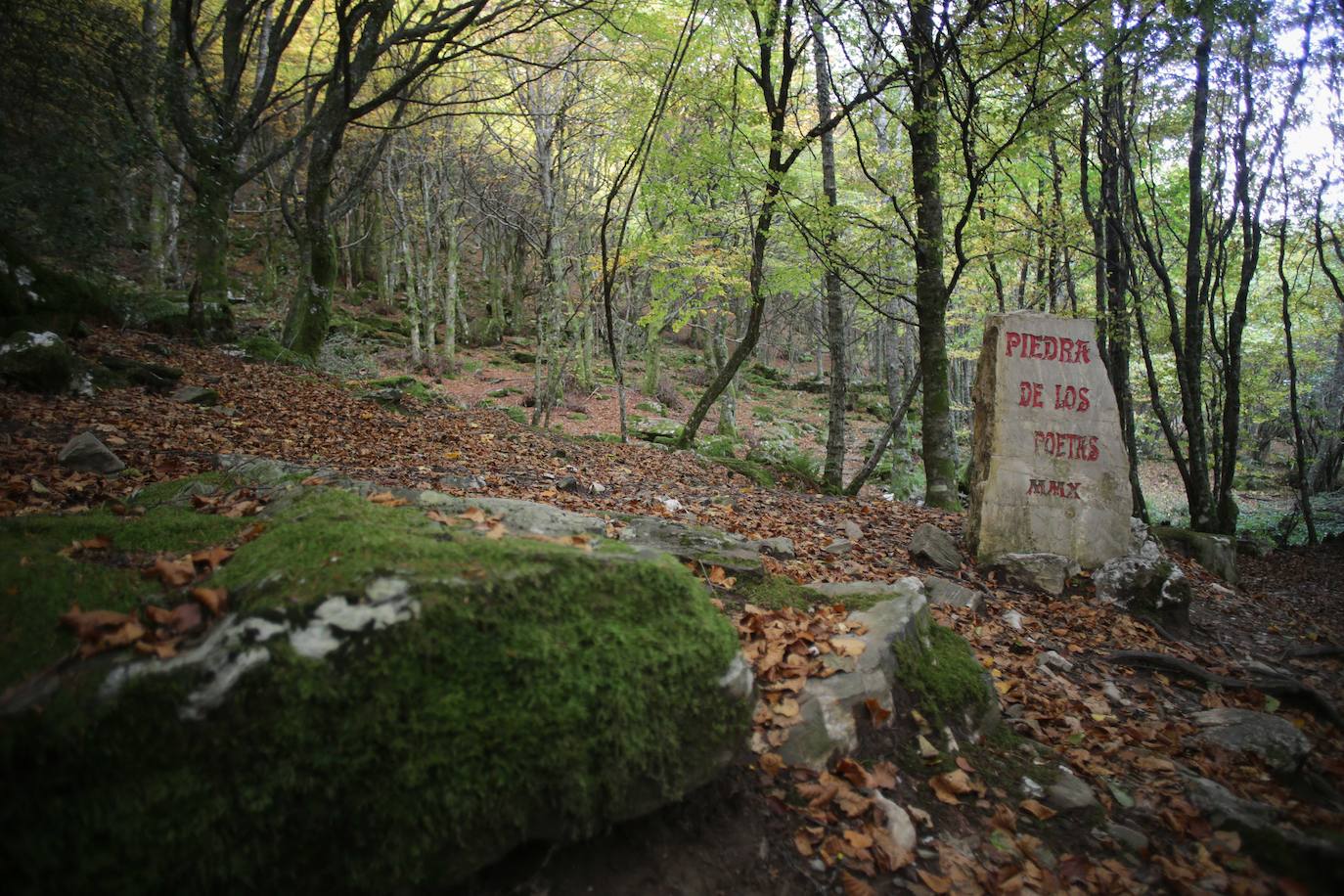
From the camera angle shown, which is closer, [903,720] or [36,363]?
[903,720]

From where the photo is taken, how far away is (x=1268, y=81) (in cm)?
832

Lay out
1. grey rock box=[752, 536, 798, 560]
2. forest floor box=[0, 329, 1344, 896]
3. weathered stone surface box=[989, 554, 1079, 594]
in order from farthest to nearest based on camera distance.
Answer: weathered stone surface box=[989, 554, 1079, 594]
grey rock box=[752, 536, 798, 560]
forest floor box=[0, 329, 1344, 896]

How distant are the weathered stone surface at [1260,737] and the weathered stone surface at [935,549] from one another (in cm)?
234

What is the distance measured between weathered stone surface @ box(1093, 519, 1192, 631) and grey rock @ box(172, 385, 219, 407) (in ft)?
31.8

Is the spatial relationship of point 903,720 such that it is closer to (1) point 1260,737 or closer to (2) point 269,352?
(1) point 1260,737

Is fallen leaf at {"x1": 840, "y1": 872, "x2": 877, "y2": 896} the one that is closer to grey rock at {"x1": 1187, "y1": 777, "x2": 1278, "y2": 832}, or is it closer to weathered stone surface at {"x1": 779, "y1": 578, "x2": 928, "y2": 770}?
weathered stone surface at {"x1": 779, "y1": 578, "x2": 928, "y2": 770}

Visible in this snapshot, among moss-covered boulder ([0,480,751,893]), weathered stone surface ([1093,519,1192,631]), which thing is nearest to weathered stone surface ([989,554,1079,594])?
weathered stone surface ([1093,519,1192,631])

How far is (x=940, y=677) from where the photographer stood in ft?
9.97

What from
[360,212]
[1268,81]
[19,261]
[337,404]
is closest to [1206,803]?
[337,404]

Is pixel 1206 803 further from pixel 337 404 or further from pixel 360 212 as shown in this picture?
pixel 360 212

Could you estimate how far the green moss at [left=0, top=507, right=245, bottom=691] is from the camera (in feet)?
4.95

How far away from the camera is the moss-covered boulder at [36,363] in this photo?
18.8 feet

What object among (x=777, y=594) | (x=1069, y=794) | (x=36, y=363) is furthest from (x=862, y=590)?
(x=36, y=363)

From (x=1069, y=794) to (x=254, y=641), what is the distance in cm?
320
